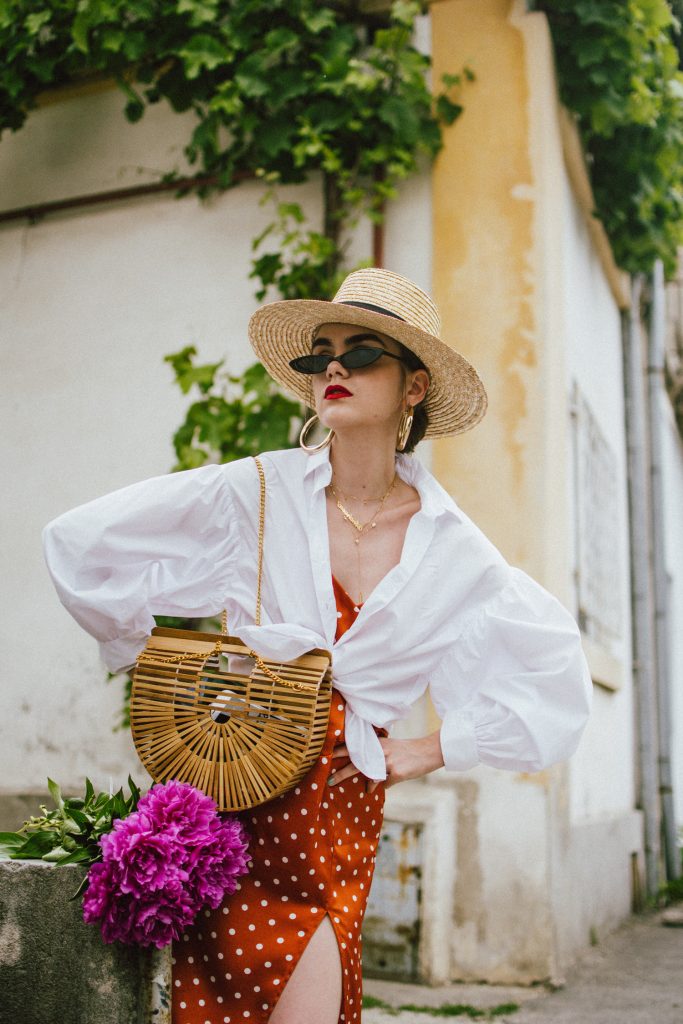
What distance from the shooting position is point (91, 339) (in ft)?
17.2

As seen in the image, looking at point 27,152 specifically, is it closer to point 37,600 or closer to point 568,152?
point 37,600

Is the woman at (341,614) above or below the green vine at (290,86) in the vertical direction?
below

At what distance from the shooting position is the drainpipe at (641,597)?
274 inches

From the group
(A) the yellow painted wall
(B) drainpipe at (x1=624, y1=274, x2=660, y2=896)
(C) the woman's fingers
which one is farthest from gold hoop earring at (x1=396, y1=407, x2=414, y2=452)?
(B) drainpipe at (x1=624, y1=274, x2=660, y2=896)

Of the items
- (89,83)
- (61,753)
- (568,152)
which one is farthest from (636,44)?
(61,753)

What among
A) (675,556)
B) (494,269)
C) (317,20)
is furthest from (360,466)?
(675,556)

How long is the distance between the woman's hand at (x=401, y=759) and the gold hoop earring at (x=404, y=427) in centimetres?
66

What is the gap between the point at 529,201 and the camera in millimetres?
4598

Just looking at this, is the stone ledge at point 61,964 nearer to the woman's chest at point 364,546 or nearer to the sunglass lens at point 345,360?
the woman's chest at point 364,546

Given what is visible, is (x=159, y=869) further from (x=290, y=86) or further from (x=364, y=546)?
(x=290, y=86)

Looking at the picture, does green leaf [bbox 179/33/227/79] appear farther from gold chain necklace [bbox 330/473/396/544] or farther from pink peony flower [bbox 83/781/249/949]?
pink peony flower [bbox 83/781/249/949]

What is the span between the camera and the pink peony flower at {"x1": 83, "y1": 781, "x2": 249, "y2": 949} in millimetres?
1720

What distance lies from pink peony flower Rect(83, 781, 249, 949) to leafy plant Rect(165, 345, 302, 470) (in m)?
2.80

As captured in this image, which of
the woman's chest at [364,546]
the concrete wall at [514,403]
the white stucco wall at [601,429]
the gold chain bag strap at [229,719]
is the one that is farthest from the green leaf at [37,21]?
the gold chain bag strap at [229,719]
